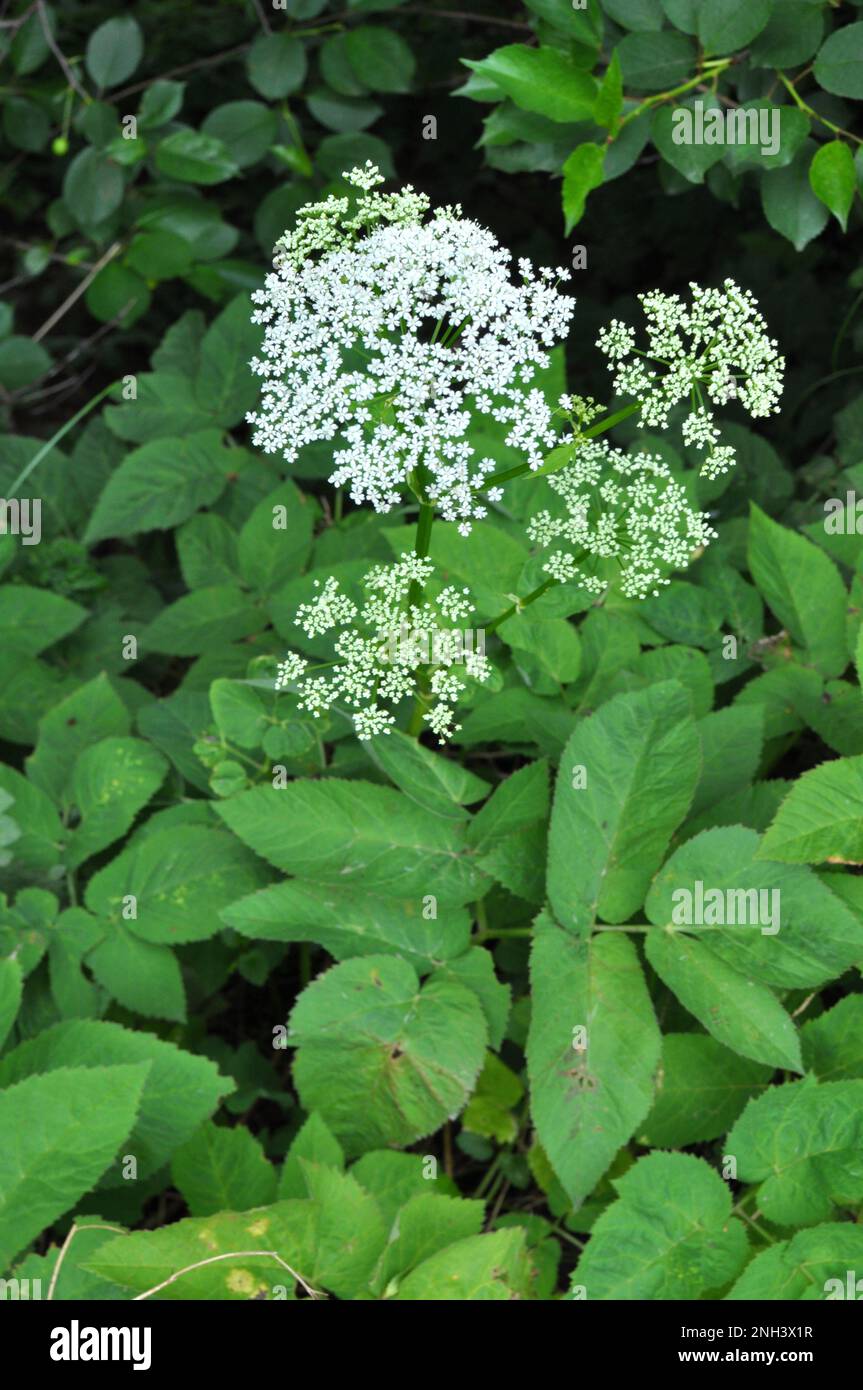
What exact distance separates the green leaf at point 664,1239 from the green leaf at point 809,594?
3.91 feet

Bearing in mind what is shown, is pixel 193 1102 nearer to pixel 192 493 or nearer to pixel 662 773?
pixel 662 773

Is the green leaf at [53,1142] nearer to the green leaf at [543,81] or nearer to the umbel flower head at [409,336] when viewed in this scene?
the umbel flower head at [409,336]

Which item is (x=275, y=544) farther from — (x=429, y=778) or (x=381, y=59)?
(x=381, y=59)

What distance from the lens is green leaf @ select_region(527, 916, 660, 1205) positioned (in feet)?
7.40

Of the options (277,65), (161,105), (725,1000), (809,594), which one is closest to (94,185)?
(161,105)

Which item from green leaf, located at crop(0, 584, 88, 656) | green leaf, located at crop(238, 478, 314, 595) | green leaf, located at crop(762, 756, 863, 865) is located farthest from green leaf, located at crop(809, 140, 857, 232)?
green leaf, located at crop(0, 584, 88, 656)

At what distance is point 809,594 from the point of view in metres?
2.83

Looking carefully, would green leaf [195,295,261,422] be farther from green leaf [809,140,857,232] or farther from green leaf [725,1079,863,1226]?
green leaf [725,1079,863,1226]

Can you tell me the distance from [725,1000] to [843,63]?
1.96m

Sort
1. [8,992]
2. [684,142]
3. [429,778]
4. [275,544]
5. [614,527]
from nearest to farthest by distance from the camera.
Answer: [614,527]
[8,992]
[429,778]
[684,142]
[275,544]

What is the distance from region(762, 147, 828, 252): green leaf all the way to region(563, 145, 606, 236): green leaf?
0.50 metres

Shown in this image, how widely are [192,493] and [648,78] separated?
4.99 ft

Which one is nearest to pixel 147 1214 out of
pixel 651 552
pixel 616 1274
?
pixel 616 1274

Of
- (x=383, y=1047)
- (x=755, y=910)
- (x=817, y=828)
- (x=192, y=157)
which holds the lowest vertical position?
(x=383, y=1047)
